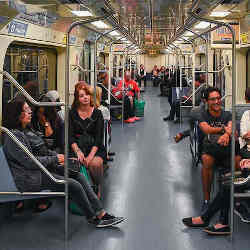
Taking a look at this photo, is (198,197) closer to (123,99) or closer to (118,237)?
(118,237)

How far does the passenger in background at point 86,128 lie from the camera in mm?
4531

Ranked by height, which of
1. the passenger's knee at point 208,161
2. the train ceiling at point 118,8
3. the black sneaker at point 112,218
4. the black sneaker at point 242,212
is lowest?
the black sneaker at point 242,212

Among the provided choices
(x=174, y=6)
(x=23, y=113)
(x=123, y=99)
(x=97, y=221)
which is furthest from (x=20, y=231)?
(x=123, y=99)

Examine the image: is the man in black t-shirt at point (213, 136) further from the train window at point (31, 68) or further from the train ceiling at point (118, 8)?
the train window at point (31, 68)

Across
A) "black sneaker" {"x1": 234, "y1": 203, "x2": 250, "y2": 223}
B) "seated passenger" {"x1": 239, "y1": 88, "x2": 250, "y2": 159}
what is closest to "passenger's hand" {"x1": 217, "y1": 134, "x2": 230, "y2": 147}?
"seated passenger" {"x1": 239, "y1": 88, "x2": 250, "y2": 159}

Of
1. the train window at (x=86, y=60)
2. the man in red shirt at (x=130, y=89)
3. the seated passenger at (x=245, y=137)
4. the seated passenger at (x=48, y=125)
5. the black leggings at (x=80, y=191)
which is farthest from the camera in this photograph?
the man in red shirt at (x=130, y=89)

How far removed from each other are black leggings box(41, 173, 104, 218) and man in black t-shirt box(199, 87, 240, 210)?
3.80 ft

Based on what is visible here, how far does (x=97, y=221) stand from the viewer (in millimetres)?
3922

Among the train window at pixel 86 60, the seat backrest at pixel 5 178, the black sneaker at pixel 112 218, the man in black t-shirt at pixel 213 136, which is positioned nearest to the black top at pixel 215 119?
the man in black t-shirt at pixel 213 136

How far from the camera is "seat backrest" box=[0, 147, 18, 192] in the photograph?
3.64 metres

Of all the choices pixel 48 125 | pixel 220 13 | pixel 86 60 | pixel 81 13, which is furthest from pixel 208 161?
pixel 86 60

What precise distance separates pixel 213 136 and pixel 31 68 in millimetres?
4125

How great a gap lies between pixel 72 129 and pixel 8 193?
1177mm

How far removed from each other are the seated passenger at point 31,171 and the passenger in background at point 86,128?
585 mm
